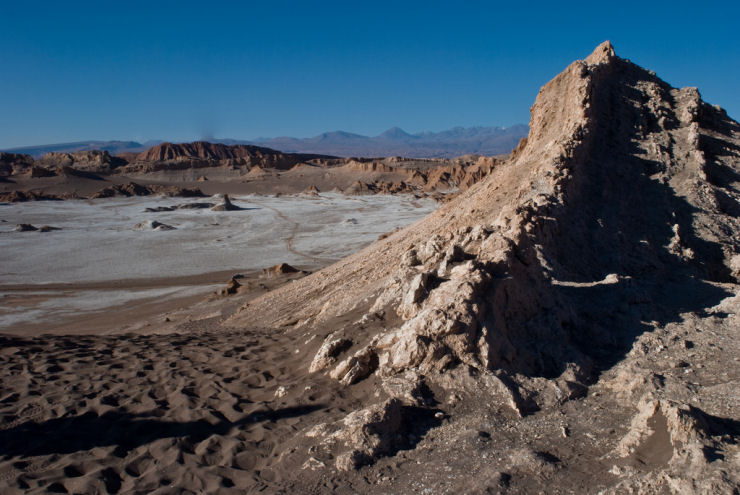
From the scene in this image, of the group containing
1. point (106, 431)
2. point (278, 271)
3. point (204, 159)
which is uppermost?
point (204, 159)

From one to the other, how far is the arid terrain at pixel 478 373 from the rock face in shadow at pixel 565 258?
0.02m

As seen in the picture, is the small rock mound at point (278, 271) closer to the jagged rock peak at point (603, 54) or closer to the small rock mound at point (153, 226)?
the jagged rock peak at point (603, 54)

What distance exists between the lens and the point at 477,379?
3412 millimetres

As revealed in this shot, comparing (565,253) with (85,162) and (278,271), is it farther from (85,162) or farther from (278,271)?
(85,162)

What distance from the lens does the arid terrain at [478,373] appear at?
2.72 meters

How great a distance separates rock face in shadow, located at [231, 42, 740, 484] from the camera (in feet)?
11.9

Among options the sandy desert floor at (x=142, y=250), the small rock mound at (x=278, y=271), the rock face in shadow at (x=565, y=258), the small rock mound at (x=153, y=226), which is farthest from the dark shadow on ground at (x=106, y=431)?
the small rock mound at (x=153, y=226)

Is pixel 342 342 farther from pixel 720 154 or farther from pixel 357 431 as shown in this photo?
pixel 720 154

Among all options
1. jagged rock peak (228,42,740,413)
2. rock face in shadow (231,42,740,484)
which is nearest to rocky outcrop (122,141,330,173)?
jagged rock peak (228,42,740,413)

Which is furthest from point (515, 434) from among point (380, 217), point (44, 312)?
point (380, 217)

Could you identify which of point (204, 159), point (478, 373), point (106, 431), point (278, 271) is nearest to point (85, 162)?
point (204, 159)

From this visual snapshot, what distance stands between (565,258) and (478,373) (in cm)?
235

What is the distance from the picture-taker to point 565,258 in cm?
525

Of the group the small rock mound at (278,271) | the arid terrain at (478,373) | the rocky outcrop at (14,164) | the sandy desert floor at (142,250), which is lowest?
the sandy desert floor at (142,250)
